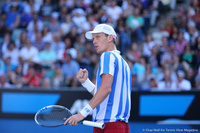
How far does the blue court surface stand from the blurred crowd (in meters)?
1.17

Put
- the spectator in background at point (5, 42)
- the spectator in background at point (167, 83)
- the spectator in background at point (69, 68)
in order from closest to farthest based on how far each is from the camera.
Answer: the spectator in background at point (167, 83)
the spectator in background at point (69, 68)
the spectator in background at point (5, 42)

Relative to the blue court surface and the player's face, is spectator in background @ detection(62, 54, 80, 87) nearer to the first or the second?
the blue court surface

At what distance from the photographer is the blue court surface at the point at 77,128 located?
7654 millimetres

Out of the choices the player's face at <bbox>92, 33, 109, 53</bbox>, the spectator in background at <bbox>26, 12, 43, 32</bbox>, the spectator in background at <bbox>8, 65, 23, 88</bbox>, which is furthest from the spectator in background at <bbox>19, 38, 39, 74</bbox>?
the player's face at <bbox>92, 33, 109, 53</bbox>

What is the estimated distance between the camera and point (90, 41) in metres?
11.8

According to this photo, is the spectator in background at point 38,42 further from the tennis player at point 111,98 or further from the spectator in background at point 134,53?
the tennis player at point 111,98

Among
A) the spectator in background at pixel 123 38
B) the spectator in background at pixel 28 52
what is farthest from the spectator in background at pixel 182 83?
the spectator in background at pixel 28 52

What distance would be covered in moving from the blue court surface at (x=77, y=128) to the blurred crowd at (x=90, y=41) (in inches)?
46.0

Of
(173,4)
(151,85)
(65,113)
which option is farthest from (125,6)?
(65,113)

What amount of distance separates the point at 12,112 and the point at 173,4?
753cm

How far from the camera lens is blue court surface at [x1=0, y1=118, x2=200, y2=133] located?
7.65 metres

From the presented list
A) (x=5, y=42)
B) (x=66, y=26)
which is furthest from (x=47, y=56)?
(x=5, y=42)

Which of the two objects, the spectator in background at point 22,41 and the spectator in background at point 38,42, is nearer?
the spectator in background at point 38,42

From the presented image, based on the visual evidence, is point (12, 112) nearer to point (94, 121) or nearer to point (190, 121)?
point (190, 121)
